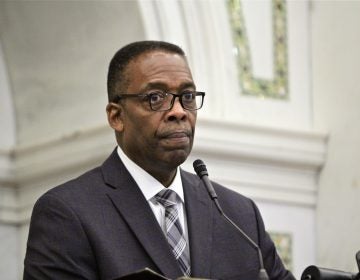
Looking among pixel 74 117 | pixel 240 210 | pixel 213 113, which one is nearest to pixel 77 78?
pixel 74 117

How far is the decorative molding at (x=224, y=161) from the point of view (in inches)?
268

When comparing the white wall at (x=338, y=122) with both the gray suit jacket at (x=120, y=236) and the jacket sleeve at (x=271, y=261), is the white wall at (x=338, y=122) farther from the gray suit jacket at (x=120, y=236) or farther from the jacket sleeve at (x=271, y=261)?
the gray suit jacket at (x=120, y=236)

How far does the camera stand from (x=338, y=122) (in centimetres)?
714

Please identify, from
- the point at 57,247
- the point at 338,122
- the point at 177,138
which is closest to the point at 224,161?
the point at 338,122

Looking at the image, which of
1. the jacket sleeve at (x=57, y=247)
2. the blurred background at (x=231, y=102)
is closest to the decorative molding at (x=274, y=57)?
the blurred background at (x=231, y=102)

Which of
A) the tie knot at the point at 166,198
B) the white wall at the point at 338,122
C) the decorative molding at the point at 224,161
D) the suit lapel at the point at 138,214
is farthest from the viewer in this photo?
the white wall at the point at 338,122

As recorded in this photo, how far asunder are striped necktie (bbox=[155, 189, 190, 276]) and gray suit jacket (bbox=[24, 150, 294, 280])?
0.03 m

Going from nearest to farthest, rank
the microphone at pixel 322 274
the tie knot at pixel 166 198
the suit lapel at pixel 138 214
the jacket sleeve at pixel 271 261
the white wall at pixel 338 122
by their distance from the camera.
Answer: the microphone at pixel 322 274 < the suit lapel at pixel 138 214 < the tie knot at pixel 166 198 < the jacket sleeve at pixel 271 261 < the white wall at pixel 338 122

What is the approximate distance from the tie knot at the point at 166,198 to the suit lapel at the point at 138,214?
0.06 metres

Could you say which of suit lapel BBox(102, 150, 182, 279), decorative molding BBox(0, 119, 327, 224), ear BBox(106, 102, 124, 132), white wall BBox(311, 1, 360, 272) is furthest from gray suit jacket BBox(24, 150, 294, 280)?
white wall BBox(311, 1, 360, 272)

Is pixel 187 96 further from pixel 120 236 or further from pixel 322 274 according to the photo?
pixel 322 274

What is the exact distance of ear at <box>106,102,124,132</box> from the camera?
14.6 feet

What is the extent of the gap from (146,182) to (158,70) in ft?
1.26

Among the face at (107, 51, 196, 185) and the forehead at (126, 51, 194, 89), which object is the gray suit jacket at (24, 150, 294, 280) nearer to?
the face at (107, 51, 196, 185)
